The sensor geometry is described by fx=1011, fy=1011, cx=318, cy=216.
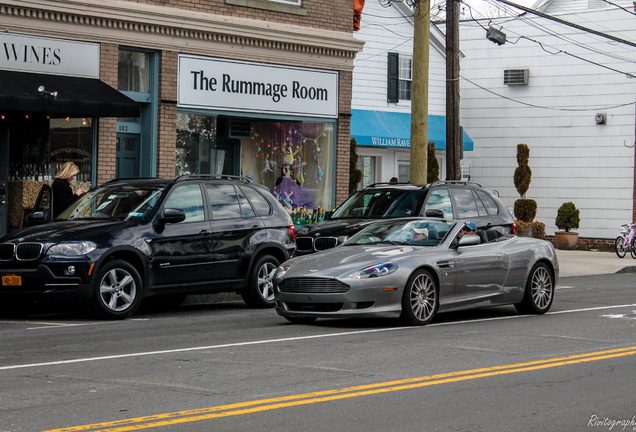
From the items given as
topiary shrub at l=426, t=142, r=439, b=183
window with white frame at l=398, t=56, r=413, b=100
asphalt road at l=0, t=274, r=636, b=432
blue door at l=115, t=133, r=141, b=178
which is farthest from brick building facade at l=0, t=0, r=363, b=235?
window with white frame at l=398, t=56, r=413, b=100

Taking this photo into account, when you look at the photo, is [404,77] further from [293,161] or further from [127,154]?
[127,154]

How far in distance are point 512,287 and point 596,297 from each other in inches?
157

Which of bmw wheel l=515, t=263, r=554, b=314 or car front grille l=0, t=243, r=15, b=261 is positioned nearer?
car front grille l=0, t=243, r=15, b=261

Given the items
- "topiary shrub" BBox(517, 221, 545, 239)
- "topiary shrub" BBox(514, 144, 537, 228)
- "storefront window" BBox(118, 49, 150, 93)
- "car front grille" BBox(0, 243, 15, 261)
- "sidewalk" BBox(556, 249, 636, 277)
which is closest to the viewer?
"car front grille" BBox(0, 243, 15, 261)

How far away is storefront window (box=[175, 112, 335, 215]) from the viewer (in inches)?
803

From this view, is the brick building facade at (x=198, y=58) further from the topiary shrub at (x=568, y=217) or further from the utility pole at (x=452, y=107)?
the topiary shrub at (x=568, y=217)

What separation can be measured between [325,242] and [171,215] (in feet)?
11.1

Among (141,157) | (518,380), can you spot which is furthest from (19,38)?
(518,380)

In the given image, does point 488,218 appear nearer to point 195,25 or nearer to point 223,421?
point 195,25

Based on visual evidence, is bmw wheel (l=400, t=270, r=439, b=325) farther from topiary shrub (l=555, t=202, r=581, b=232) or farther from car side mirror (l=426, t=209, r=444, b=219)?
topiary shrub (l=555, t=202, r=581, b=232)

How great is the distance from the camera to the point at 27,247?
482 inches

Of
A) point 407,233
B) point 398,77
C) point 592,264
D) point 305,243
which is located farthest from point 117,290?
point 398,77

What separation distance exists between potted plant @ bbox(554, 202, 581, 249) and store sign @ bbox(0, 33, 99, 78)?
1784cm

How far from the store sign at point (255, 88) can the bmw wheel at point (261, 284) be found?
613 cm
